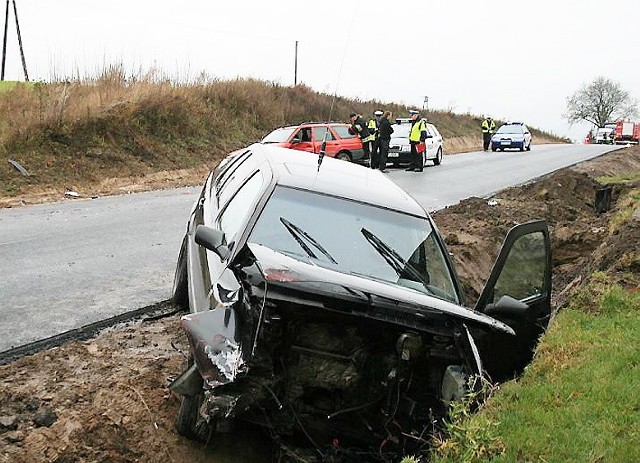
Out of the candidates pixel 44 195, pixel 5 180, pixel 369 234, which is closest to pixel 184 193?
pixel 44 195

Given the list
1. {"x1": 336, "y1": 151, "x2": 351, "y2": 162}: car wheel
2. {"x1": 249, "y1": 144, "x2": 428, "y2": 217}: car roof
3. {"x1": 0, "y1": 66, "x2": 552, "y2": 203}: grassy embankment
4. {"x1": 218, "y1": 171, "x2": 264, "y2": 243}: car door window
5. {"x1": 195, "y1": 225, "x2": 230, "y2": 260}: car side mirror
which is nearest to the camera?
{"x1": 195, "y1": 225, "x2": 230, "y2": 260}: car side mirror

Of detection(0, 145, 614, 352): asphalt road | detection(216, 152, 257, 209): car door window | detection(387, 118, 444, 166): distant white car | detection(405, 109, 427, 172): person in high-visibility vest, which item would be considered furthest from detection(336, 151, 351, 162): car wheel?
detection(216, 152, 257, 209): car door window

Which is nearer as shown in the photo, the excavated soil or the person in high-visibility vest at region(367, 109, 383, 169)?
the excavated soil

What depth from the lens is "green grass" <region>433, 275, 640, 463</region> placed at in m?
3.62

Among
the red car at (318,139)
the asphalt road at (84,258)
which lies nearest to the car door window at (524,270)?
the asphalt road at (84,258)

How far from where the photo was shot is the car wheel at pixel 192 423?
4227mm

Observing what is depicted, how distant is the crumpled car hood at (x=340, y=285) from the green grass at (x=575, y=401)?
501mm

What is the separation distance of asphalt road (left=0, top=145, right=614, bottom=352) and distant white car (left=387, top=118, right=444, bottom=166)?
8181 mm

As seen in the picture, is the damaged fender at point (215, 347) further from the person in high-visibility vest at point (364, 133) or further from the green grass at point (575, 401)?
the person in high-visibility vest at point (364, 133)

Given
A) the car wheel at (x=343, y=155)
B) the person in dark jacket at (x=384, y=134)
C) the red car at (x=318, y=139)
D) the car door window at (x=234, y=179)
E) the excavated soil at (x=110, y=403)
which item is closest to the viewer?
the excavated soil at (x=110, y=403)

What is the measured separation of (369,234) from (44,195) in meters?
12.0

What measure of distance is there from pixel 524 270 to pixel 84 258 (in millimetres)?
5598

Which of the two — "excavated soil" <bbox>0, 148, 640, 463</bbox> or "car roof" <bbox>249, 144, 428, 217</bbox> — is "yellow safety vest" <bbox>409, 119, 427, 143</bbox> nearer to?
"excavated soil" <bbox>0, 148, 640, 463</bbox>

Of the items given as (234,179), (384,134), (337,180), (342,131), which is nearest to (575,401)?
(337,180)
